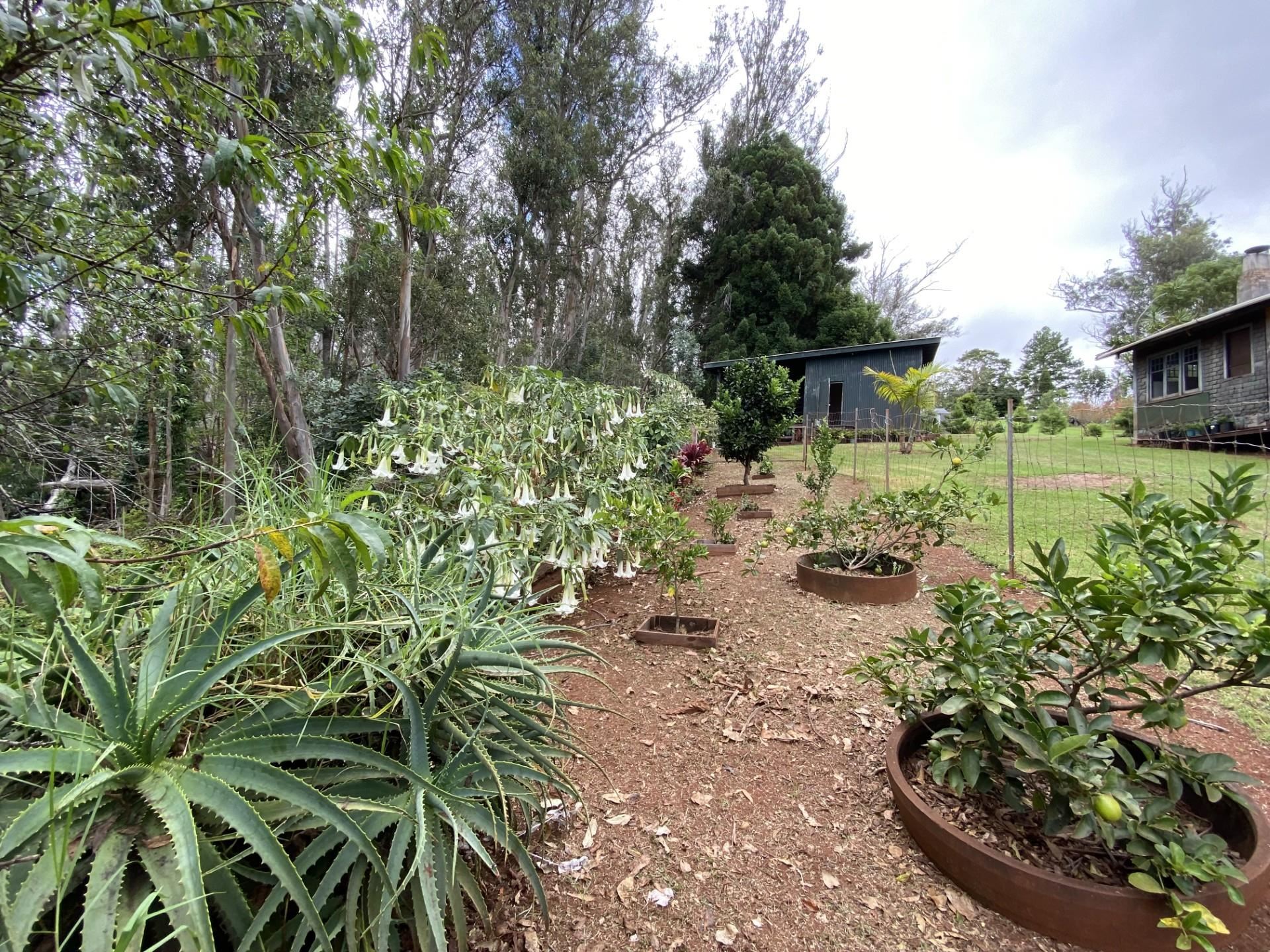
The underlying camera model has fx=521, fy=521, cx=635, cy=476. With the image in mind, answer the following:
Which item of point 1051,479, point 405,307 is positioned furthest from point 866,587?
point 405,307

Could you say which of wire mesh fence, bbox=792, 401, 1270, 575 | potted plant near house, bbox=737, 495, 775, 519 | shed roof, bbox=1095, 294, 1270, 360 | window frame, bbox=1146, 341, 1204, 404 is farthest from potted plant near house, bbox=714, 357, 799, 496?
window frame, bbox=1146, 341, 1204, 404

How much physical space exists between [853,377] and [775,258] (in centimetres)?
683

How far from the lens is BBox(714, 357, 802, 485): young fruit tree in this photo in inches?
308

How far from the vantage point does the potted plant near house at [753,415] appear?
780 cm

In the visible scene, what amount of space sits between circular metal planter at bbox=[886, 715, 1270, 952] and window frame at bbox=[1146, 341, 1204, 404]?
15.9 m

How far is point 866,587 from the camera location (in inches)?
143

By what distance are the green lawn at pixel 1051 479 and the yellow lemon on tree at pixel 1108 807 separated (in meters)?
1.12

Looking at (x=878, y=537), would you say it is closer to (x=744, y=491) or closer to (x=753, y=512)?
(x=753, y=512)

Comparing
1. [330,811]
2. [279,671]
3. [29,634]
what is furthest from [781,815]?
[29,634]

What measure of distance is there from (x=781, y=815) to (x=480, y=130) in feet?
53.2

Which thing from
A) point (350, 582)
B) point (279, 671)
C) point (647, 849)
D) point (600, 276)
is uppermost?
point (600, 276)

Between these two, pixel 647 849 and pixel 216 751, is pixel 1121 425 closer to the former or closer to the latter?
pixel 647 849

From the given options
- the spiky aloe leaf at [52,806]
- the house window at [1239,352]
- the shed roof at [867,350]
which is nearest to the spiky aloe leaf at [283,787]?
the spiky aloe leaf at [52,806]

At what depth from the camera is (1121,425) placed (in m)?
15.0
